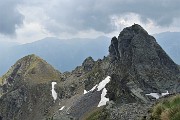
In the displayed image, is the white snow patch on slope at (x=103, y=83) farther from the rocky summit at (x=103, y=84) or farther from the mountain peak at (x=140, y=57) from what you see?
the mountain peak at (x=140, y=57)

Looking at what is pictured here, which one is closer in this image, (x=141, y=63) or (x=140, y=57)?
(x=141, y=63)

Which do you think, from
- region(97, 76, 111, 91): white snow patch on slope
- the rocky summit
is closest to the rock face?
the rocky summit

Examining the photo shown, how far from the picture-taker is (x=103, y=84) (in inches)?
4934

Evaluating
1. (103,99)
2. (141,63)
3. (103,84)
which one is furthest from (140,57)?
(103,99)

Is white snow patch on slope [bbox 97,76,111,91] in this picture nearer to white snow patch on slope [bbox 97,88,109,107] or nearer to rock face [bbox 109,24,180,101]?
rock face [bbox 109,24,180,101]

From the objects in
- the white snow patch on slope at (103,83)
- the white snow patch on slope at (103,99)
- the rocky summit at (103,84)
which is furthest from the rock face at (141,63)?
the white snow patch on slope at (103,99)

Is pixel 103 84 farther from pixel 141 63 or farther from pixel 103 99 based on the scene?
pixel 103 99

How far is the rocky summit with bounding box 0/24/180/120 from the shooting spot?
102188 millimetres

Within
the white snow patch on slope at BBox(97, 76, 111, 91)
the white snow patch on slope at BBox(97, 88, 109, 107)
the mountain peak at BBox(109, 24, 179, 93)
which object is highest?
the mountain peak at BBox(109, 24, 179, 93)

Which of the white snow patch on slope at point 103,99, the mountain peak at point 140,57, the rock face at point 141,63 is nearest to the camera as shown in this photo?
the white snow patch on slope at point 103,99

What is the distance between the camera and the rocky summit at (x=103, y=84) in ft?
335

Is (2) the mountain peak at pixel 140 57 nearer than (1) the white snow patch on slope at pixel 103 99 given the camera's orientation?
No

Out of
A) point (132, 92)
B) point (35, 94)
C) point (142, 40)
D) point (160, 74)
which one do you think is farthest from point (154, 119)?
point (35, 94)

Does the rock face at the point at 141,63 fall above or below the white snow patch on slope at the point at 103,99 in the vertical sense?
above
